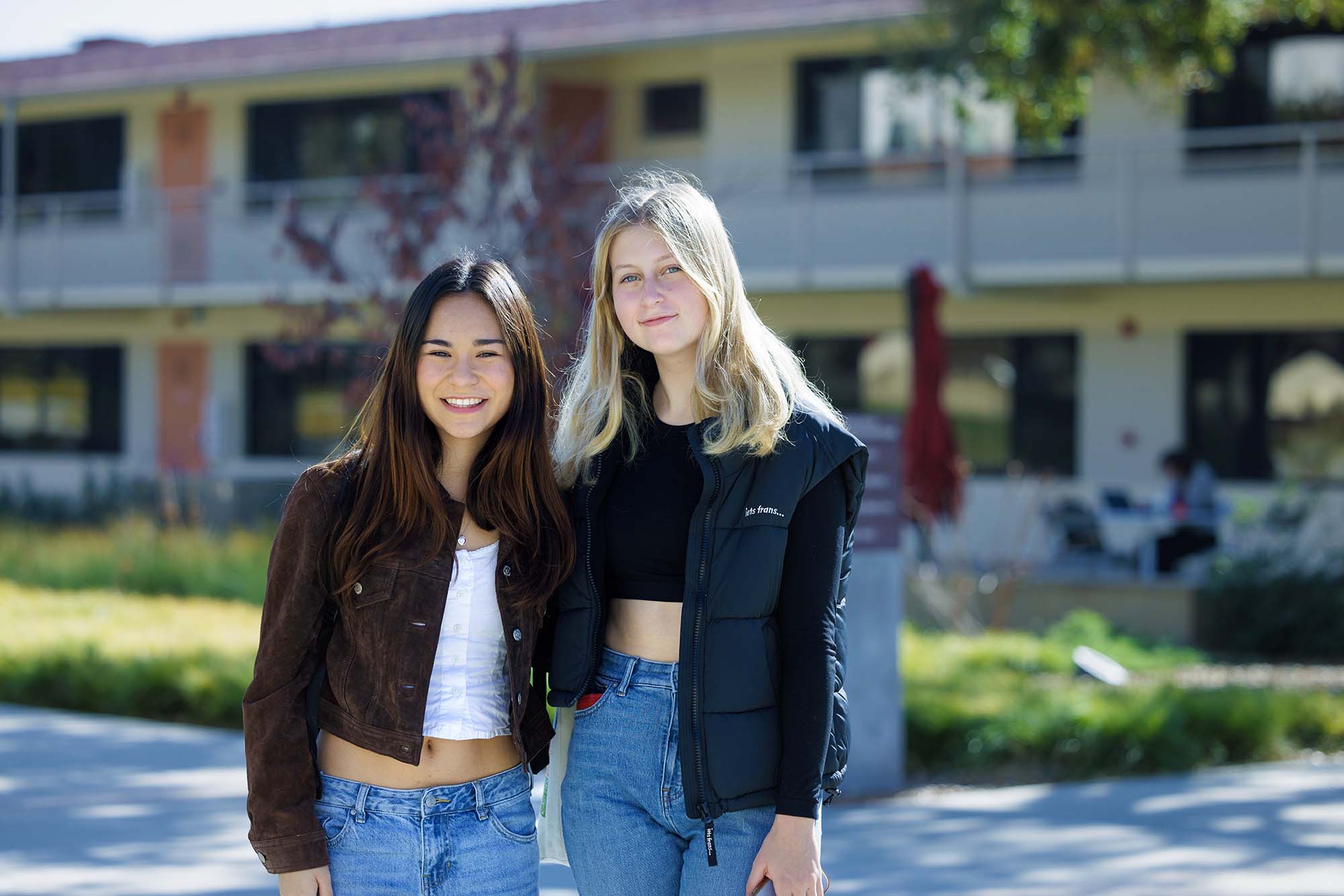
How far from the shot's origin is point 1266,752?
25.6 ft

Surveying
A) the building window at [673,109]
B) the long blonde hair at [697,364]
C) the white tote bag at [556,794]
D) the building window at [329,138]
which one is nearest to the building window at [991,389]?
the building window at [673,109]

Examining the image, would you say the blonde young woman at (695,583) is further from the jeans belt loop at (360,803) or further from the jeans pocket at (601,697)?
the jeans belt loop at (360,803)

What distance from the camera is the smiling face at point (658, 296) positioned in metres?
3.00

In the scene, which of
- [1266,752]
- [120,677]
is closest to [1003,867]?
[1266,752]

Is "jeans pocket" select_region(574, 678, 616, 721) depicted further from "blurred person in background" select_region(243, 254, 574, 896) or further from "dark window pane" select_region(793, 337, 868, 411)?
"dark window pane" select_region(793, 337, 868, 411)

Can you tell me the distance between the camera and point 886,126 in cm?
1903

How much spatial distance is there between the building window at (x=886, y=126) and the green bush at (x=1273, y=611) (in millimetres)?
6513

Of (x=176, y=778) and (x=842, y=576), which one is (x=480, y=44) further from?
(x=842, y=576)

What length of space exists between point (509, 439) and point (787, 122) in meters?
16.9

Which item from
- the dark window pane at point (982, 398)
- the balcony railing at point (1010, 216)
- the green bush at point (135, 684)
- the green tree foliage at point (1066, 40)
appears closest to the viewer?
the green bush at point (135, 684)

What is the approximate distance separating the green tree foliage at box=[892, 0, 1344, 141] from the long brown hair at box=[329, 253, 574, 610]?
8.67 m

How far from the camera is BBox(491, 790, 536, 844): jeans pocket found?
300 centimetres

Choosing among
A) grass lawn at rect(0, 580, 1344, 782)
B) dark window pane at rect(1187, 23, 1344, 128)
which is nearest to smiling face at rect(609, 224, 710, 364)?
grass lawn at rect(0, 580, 1344, 782)

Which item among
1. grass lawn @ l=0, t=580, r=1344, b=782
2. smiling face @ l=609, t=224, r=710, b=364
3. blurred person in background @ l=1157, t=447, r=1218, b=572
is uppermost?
smiling face @ l=609, t=224, r=710, b=364
